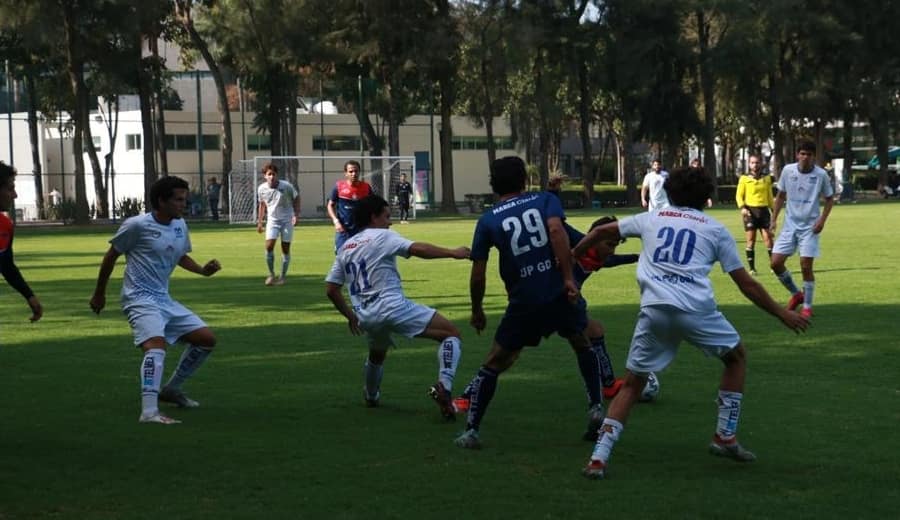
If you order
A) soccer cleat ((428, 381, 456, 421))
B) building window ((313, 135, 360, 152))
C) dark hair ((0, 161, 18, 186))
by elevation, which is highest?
building window ((313, 135, 360, 152))

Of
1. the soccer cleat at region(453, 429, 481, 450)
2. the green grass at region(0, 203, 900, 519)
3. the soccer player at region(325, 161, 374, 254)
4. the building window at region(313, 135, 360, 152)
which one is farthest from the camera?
the building window at region(313, 135, 360, 152)

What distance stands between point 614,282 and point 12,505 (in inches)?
566

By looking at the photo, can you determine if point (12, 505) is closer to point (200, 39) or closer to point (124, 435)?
point (124, 435)

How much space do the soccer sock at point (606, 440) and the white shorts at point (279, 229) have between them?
47.1 ft

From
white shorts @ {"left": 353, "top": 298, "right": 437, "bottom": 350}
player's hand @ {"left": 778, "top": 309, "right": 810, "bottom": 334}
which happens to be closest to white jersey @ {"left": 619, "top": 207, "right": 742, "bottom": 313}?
player's hand @ {"left": 778, "top": 309, "right": 810, "bottom": 334}

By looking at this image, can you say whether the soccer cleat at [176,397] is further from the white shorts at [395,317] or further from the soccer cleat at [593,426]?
the soccer cleat at [593,426]

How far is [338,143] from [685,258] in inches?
2741

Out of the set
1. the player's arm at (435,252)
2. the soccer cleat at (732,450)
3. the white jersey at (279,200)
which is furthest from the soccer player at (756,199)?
the soccer cleat at (732,450)

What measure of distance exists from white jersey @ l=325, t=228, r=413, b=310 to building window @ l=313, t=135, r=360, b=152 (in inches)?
2614

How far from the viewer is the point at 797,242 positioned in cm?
1561

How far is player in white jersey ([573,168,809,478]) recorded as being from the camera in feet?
23.0

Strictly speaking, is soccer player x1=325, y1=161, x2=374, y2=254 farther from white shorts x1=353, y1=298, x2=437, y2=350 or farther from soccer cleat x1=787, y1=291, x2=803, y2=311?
white shorts x1=353, y1=298, x2=437, y2=350

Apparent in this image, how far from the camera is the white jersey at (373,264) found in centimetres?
886

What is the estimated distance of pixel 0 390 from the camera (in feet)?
34.4
